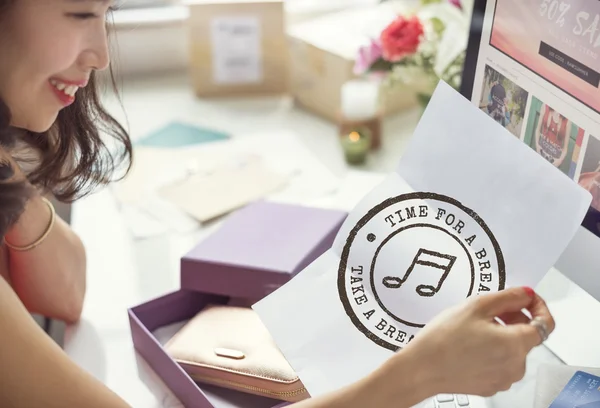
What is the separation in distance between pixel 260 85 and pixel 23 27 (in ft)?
2.93

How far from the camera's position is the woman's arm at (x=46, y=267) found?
3.12 ft

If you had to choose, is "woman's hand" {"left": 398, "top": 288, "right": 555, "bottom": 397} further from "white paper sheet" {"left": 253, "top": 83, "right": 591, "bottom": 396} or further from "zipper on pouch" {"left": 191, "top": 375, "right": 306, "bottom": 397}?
"zipper on pouch" {"left": 191, "top": 375, "right": 306, "bottom": 397}

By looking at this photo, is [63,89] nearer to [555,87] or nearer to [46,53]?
[46,53]

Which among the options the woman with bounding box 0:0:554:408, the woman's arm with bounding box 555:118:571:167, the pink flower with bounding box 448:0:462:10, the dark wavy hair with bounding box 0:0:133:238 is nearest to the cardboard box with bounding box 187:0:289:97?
the pink flower with bounding box 448:0:462:10

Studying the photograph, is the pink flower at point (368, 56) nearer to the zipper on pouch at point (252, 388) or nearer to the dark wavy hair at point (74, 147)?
the dark wavy hair at point (74, 147)

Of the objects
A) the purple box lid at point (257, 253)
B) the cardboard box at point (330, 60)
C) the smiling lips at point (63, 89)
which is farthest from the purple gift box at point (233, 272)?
the cardboard box at point (330, 60)

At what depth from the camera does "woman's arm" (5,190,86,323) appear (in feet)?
3.12

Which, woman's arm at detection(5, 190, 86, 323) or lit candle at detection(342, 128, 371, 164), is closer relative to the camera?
woman's arm at detection(5, 190, 86, 323)

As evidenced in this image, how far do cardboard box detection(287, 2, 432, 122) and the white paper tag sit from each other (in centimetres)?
7

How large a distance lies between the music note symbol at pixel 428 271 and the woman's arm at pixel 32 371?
28 cm

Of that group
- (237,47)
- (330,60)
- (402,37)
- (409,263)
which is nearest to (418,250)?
(409,263)

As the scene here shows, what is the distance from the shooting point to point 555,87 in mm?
763

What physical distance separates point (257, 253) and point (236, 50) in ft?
2.34

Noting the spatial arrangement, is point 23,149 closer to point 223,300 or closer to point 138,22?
point 223,300
